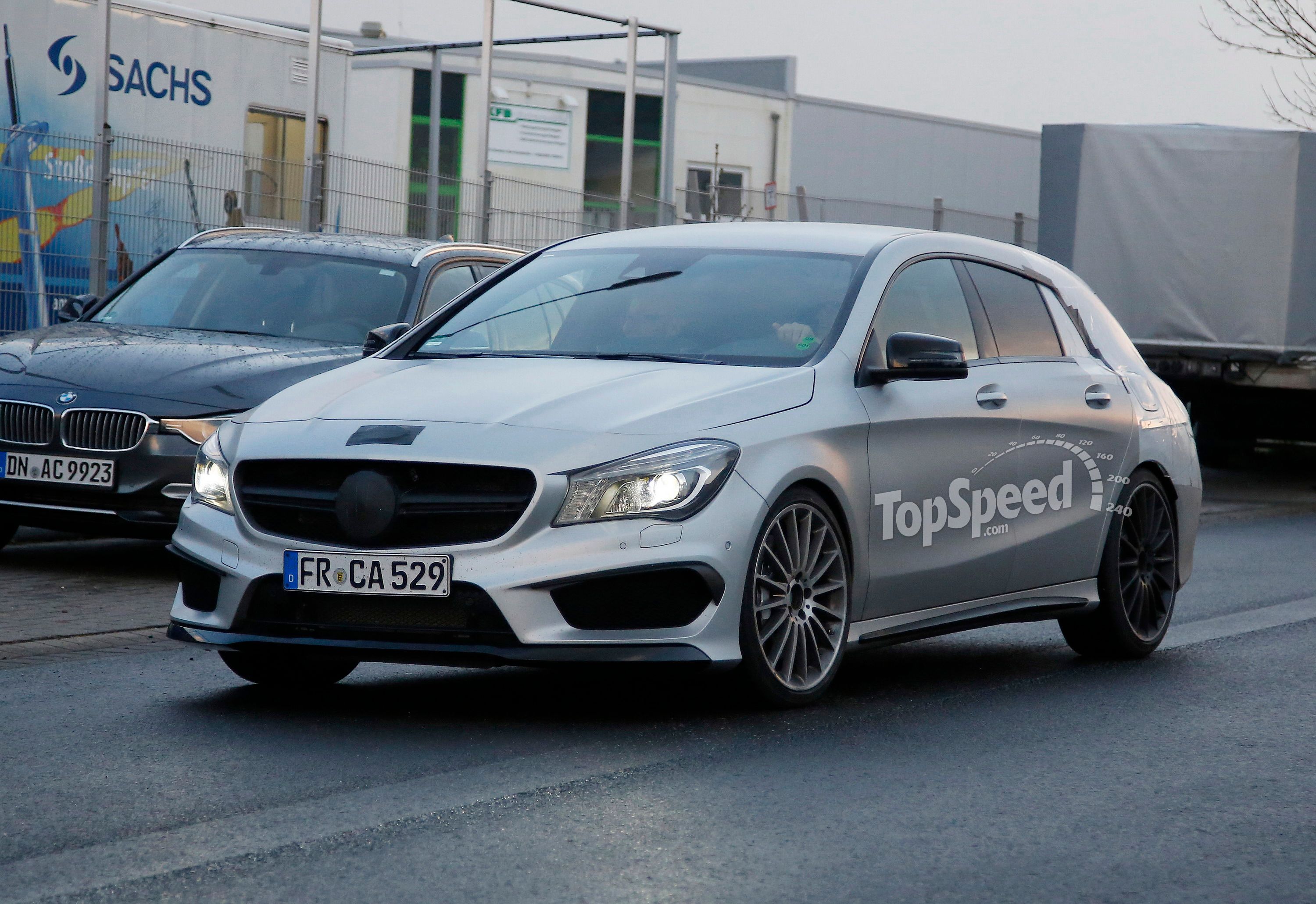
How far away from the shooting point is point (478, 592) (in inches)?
223

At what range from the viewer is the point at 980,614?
7.12 m

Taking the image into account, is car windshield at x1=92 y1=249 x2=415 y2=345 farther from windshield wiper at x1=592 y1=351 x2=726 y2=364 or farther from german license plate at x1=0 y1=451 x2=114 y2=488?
windshield wiper at x1=592 y1=351 x2=726 y2=364

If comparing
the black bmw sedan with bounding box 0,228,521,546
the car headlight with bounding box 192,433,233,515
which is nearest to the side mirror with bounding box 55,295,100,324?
the black bmw sedan with bounding box 0,228,521,546

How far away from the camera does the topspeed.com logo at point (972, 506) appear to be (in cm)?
661

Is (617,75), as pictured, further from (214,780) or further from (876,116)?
(214,780)

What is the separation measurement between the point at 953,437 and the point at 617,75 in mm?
42085

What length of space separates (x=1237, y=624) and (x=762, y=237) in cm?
342

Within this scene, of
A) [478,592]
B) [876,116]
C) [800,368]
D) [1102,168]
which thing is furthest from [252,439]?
[876,116]

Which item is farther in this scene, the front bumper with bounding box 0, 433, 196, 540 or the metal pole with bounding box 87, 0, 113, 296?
the metal pole with bounding box 87, 0, 113, 296

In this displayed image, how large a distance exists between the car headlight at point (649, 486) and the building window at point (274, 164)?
12338 millimetres

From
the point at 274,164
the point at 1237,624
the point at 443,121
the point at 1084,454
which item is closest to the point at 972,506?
the point at 1084,454

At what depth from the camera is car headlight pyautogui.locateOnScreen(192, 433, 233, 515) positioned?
610 cm

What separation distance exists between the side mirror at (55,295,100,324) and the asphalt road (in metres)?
3.88

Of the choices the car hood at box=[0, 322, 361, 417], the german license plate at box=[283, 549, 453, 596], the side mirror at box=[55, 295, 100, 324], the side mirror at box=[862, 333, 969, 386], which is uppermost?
Answer: the side mirror at box=[862, 333, 969, 386]
